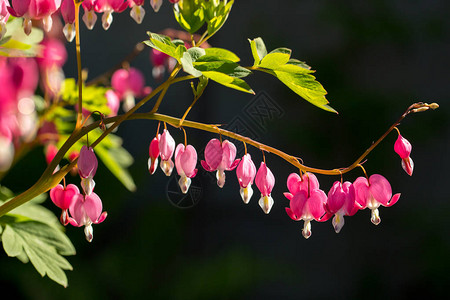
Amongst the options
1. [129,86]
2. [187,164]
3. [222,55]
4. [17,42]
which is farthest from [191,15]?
[129,86]

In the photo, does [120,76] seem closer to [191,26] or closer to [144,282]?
[191,26]

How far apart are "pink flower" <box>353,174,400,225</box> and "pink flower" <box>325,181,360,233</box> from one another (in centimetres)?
3

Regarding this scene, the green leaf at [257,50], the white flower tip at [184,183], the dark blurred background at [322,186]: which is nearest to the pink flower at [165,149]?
the white flower tip at [184,183]

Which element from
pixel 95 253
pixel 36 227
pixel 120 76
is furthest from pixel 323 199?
pixel 95 253

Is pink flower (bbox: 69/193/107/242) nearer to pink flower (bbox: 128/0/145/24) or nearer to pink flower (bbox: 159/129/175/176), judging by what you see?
pink flower (bbox: 159/129/175/176)

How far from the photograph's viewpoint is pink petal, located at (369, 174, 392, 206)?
59 cm

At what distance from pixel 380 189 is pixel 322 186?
295 centimetres

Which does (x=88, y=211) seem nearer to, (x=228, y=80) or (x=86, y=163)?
(x=86, y=163)

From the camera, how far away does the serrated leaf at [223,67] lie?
0.51 meters

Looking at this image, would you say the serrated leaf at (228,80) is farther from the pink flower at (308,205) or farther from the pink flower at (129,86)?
the pink flower at (129,86)

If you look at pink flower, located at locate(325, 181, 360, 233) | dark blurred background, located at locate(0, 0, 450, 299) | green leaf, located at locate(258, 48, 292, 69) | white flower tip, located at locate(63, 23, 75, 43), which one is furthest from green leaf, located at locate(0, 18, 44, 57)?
dark blurred background, located at locate(0, 0, 450, 299)

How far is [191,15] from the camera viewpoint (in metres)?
0.56

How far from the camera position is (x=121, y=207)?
11.0 ft

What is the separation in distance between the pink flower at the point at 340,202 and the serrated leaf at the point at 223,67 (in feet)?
0.51
